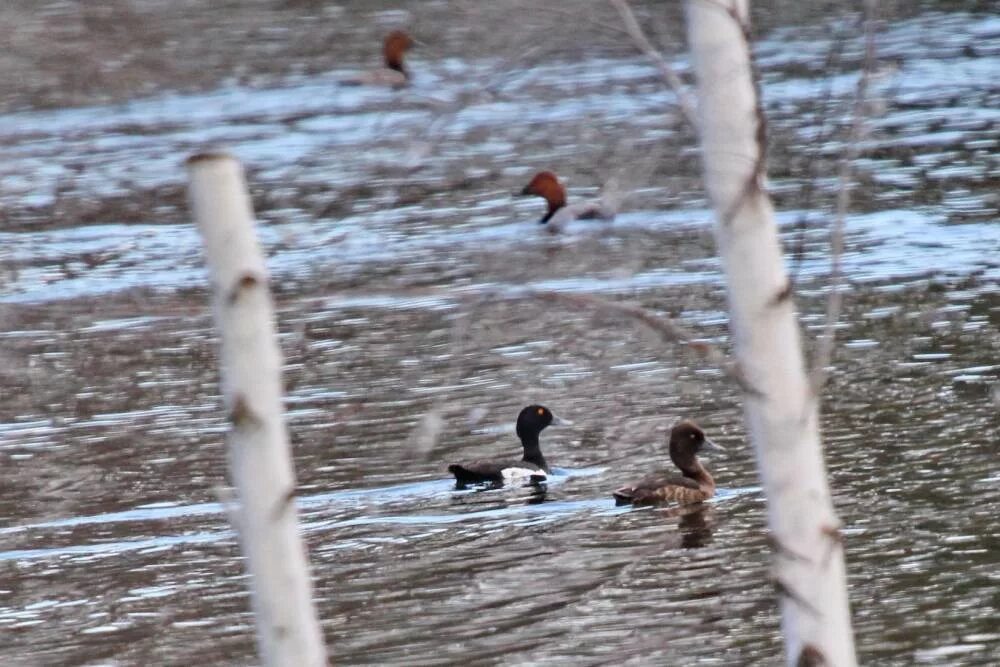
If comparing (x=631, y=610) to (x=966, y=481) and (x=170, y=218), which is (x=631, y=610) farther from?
(x=170, y=218)

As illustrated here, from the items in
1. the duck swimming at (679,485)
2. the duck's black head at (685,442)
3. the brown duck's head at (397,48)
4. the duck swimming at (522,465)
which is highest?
the duck swimming at (522,465)

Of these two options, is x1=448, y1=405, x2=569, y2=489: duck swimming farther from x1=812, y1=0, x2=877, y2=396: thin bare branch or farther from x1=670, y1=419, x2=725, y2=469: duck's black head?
x1=812, y1=0, x2=877, y2=396: thin bare branch

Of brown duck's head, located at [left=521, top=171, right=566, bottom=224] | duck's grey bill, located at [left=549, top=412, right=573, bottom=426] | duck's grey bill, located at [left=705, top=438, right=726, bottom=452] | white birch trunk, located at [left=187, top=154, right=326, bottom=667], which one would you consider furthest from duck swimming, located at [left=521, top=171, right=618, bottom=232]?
white birch trunk, located at [left=187, top=154, right=326, bottom=667]

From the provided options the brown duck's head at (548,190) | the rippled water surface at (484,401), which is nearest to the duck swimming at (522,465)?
the rippled water surface at (484,401)

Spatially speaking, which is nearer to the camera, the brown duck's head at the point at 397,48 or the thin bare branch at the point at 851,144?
the thin bare branch at the point at 851,144

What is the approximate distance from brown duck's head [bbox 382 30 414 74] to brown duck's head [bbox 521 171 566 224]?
16.6 meters

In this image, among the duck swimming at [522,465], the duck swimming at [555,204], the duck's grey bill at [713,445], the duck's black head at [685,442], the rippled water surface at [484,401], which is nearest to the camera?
the rippled water surface at [484,401]

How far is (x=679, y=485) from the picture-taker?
12.3 metres

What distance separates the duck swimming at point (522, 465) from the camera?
A: 12930 millimetres

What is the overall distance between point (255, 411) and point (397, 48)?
62.9 inches

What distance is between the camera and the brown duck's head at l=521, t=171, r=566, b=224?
22.6m

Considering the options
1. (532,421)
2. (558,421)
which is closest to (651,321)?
(532,421)

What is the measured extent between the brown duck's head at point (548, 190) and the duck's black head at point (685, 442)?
386 inches

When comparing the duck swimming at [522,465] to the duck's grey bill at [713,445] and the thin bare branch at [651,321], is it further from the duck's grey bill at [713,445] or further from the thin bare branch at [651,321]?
the thin bare branch at [651,321]
